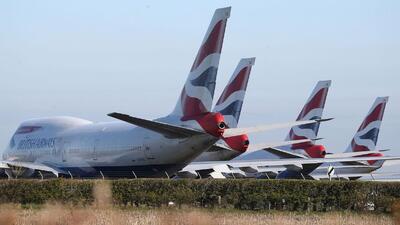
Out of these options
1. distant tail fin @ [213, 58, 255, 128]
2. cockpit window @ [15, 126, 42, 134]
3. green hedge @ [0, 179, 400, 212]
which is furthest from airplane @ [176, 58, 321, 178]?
green hedge @ [0, 179, 400, 212]

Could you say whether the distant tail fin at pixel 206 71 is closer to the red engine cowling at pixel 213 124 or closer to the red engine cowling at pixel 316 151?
the red engine cowling at pixel 213 124

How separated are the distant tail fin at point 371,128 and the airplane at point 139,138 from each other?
64.1ft

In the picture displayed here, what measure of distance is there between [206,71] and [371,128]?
2334cm

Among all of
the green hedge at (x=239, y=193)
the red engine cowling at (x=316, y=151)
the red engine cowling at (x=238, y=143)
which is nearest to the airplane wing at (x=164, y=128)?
the green hedge at (x=239, y=193)

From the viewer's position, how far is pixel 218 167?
42.7m

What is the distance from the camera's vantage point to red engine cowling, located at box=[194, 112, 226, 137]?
116ft

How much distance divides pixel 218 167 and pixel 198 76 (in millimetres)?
7478

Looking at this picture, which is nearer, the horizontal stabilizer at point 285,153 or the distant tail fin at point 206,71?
the distant tail fin at point 206,71

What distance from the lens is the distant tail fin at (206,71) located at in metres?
36.1

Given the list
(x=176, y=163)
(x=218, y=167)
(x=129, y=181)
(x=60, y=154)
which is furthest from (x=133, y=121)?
(x=60, y=154)

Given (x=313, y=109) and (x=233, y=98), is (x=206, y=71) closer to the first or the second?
(x=233, y=98)

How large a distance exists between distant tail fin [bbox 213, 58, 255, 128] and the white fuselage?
22.2 ft

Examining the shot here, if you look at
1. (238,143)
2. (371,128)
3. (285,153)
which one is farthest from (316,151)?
(238,143)

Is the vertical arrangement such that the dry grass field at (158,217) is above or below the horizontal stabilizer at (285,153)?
above
